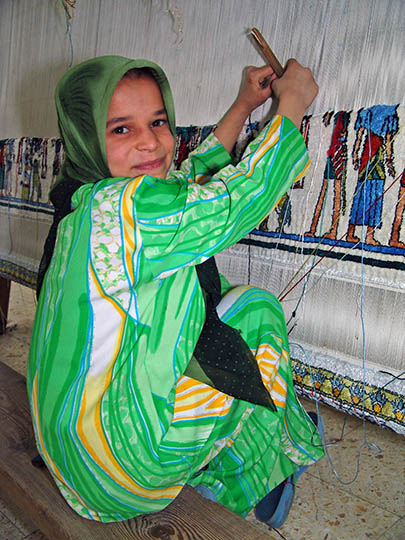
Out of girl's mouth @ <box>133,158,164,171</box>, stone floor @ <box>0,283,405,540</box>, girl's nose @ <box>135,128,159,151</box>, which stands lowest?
stone floor @ <box>0,283,405,540</box>

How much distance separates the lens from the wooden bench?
836 millimetres

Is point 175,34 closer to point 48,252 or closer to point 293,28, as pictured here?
point 293,28

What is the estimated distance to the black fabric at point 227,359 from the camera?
978 mm

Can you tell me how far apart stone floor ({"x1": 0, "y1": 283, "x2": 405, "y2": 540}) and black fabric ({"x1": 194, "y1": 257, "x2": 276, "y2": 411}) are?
35cm

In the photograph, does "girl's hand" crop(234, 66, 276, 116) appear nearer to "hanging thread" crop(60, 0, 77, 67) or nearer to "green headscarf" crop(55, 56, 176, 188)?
"green headscarf" crop(55, 56, 176, 188)

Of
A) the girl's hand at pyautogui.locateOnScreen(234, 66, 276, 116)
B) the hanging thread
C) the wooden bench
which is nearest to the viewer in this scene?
the wooden bench

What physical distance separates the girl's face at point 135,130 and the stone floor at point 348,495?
0.86 meters

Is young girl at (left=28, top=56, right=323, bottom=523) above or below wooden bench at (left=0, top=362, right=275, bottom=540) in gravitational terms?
above

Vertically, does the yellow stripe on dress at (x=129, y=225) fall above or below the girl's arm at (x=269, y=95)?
below

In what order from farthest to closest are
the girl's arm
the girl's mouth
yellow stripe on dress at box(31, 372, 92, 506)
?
1. the girl's arm
2. the girl's mouth
3. yellow stripe on dress at box(31, 372, 92, 506)

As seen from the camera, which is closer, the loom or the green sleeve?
the green sleeve

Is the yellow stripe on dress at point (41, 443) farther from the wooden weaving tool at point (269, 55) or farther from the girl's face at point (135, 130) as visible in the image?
the wooden weaving tool at point (269, 55)

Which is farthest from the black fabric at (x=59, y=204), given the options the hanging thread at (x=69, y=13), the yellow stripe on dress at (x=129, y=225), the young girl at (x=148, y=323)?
the hanging thread at (x=69, y=13)

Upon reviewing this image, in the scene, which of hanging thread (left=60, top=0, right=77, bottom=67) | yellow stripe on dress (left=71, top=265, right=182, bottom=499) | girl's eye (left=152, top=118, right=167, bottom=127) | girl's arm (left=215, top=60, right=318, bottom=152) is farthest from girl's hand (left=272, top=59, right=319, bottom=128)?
hanging thread (left=60, top=0, right=77, bottom=67)
